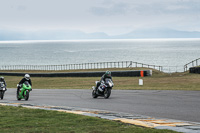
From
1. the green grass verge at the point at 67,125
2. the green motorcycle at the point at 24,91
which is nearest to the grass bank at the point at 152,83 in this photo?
the green motorcycle at the point at 24,91

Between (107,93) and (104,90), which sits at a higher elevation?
(104,90)

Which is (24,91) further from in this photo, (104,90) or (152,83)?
(152,83)

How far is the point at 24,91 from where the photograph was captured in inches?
805

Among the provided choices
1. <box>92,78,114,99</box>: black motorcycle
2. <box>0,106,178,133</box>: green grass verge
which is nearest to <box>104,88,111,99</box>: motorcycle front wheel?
<box>92,78,114,99</box>: black motorcycle

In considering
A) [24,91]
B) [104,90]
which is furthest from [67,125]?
[24,91]

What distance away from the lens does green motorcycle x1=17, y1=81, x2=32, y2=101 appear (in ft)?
65.5

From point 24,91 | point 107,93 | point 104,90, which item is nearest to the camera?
point 107,93

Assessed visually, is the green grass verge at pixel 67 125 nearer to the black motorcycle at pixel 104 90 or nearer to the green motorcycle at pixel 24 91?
the black motorcycle at pixel 104 90

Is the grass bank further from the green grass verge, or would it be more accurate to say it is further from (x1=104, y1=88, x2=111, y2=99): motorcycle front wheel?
the green grass verge

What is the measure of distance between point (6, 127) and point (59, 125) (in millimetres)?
1352

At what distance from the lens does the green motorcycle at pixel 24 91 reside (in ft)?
65.5

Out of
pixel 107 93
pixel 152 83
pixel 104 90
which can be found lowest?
pixel 107 93

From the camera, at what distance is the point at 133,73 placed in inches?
1654

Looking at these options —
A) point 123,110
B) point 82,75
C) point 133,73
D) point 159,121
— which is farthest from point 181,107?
point 82,75
